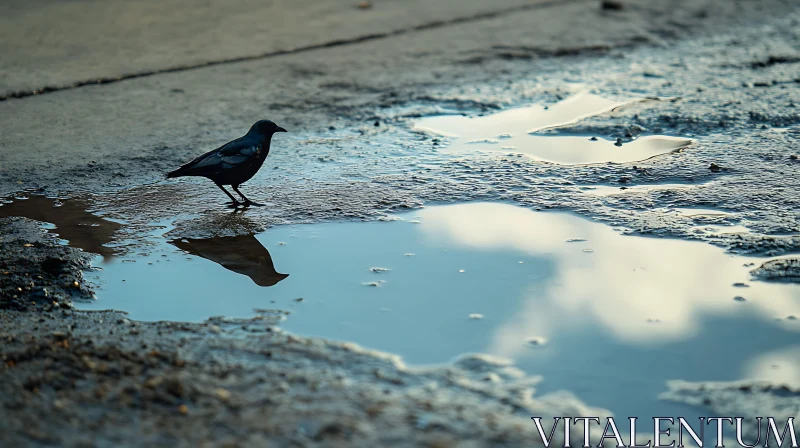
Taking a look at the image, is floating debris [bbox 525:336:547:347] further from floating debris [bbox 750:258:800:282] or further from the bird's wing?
the bird's wing

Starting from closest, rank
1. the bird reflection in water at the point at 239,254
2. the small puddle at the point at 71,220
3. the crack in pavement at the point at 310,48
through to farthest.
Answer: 1. the bird reflection in water at the point at 239,254
2. the small puddle at the point at 71,220
3. the crack in pavement at the point at 310,48

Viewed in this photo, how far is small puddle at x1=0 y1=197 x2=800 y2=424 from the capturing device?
129 inches

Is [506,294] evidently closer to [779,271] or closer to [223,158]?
[779,271]

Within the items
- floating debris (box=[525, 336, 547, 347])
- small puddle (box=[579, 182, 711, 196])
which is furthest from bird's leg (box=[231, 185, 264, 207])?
floating debris (box=[525, 336, 547, 347])

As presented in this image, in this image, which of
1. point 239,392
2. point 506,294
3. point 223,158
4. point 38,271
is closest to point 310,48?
point 223,158

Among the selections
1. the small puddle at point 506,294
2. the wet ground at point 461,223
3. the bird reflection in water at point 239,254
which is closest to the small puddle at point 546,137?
the wet ground at point 461,223

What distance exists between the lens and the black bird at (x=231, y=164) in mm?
4910

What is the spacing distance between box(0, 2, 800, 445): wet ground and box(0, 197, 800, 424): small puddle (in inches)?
0.5

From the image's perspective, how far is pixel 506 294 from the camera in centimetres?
381

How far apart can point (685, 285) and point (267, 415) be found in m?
2.12

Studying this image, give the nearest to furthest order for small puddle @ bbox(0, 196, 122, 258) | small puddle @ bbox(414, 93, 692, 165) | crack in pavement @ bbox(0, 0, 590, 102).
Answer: small puddle @ bbox(0, 196, 122, 258) → small puddle @ bbox(414, 93, 692, 165) → crack in pavement @ bbox(0, 0, 590, 102)

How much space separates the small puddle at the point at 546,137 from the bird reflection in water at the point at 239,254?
197cm

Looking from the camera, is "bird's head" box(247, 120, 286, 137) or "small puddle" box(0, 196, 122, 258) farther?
"bird's head" box(247, 120, 286, 137)

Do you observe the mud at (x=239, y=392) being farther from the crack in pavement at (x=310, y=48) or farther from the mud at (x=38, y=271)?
the crack in pavement at (x=310, y=48)
